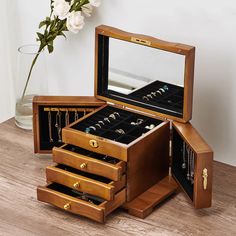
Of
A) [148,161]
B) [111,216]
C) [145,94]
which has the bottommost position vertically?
[111,216]

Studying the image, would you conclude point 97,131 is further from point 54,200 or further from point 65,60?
point 65,60

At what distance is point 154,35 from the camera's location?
195cm

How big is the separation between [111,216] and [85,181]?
0.33 feet

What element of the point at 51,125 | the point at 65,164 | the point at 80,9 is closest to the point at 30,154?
the point at 51,125

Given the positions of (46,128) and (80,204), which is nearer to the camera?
(80,204)

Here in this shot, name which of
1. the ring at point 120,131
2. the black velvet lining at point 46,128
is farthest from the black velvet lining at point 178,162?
the black velvet lining at point 46,128

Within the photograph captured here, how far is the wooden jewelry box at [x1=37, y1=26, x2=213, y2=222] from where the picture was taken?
1664mm

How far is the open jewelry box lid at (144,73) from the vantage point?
1746mm

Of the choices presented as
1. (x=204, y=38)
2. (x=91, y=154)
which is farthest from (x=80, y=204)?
(x=204, y=38)

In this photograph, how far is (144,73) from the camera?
190 cm

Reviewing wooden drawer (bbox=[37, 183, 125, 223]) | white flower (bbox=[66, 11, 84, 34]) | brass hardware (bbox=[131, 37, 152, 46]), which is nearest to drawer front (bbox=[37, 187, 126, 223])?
wooden drawer (bbox=[37, 183, 125, 223])

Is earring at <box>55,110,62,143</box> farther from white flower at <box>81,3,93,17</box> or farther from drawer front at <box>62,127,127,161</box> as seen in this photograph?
white flower at <box>81,3,93,17</box>

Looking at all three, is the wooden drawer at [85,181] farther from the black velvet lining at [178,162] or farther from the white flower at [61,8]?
the white flower at [61,8]

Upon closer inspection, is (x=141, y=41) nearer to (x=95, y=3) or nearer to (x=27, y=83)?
(x=95, y=3)
